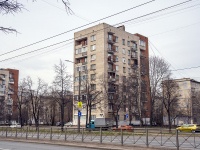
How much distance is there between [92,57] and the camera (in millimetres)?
68625

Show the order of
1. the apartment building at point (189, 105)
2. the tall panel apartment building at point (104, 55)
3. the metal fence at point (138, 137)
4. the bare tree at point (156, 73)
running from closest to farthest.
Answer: the metal fence at point (138, 137) < the bare tree at point (156, 73) < the tall panel apartment building at point (104, 55) < the apartment building at point (189, 105)

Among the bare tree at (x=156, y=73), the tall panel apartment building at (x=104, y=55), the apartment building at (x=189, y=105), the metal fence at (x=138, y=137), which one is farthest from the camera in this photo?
the apartment building at (x=189, y=105)

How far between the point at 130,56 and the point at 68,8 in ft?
226

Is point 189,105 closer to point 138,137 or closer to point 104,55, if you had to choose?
point 104,55

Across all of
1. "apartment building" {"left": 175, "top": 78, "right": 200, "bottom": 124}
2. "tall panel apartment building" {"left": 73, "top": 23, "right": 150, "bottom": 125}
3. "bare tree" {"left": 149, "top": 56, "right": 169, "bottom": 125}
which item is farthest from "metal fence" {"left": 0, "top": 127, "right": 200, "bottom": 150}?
"apartment building" {"left": 175, "top": 78, "right": 200, "bottom": 124}

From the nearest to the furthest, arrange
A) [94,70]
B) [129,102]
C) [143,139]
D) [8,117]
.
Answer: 1. [143,139]
2. [129,102]
3. [94,70]
4. [8,117]

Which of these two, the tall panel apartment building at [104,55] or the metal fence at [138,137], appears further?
the tall panel apartment building at [104,55]

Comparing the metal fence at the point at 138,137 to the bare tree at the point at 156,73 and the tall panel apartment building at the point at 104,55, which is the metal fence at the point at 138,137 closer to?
the bare tree at the point at 156,73

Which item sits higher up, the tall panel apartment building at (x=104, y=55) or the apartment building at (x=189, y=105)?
the tall panel apartment building at (x=104, y=55)

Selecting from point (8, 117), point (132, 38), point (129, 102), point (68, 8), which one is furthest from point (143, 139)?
point (8, 117)

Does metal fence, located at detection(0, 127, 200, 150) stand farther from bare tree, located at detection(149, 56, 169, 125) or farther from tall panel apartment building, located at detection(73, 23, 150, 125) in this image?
tall panel apartment building, located at detection(73, 23, 150, 125)

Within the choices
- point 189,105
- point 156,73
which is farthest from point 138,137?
point 189,105

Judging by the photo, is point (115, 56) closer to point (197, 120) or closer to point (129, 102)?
point (129, 102)

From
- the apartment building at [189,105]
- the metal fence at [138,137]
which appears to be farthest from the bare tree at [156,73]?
the metal fence at [138,137]
